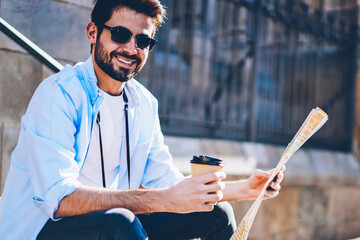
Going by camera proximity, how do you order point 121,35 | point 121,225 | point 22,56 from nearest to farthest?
point 121,225 < point 121,35 < point 22,56

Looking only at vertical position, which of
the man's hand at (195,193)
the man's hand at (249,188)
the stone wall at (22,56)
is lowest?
the man's hand at (249,188)

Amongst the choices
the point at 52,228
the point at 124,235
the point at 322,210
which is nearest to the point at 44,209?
the point at 52,228

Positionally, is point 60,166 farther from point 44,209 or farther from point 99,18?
point 99,18

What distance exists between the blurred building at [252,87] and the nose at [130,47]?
0.91 meters

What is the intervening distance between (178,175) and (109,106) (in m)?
0.55

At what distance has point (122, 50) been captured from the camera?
2.38 m

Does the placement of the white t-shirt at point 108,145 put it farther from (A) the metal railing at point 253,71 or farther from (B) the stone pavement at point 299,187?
(A) the metal railing at point 253,71

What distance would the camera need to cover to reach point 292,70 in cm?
646

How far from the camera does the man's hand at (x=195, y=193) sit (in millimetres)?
1915

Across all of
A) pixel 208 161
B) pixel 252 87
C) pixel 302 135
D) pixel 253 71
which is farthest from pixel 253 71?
pixel 208 161

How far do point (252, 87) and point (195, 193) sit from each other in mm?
3673

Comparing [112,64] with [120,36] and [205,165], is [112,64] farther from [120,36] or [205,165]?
[205,165]

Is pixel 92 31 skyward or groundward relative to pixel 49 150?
skyward

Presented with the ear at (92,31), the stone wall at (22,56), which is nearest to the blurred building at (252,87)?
the stone wall at (22,56)
